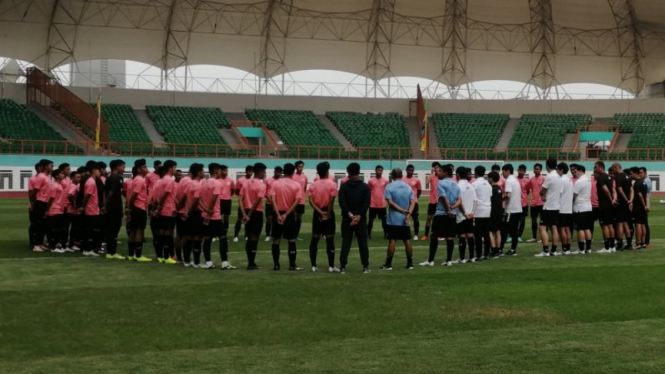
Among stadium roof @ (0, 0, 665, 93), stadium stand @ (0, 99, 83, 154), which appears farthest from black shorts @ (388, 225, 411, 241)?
stadium roof @ (0, 0, 665, 93)

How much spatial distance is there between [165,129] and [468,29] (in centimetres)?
2266

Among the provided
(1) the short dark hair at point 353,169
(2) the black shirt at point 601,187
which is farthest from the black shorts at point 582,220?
(1) the short dark hair at point 353,169

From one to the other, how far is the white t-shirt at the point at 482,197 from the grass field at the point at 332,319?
1.67 meters

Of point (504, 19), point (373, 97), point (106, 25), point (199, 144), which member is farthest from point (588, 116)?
point (106, 25)

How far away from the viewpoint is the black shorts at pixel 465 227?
57.5 feet

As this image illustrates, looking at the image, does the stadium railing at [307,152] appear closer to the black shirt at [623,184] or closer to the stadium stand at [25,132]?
the stadium stand at [25,132]

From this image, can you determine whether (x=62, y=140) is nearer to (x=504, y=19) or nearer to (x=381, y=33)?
(x=381, y=33)

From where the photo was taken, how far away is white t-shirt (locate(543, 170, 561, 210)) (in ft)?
60.5

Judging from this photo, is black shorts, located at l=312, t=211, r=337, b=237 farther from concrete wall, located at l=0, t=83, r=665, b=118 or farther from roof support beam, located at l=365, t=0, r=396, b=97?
roof support beam, located at l=365, t=0, r=396, b=97

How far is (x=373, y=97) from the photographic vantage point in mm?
64188

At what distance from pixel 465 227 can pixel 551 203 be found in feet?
7.54

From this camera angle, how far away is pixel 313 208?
15.4 metres

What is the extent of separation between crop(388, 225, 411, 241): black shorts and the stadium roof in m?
44.9

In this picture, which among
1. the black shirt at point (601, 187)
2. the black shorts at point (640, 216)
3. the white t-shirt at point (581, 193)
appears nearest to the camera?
the white t-shirt at point (581, 193)
